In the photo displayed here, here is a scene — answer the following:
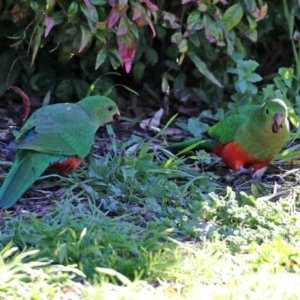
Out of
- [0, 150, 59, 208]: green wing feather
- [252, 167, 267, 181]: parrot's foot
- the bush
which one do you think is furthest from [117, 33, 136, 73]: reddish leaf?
[252, 167, 267, 181]: parrot's foot

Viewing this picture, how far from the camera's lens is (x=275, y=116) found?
510 centimetres

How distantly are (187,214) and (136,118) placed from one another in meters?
2.32

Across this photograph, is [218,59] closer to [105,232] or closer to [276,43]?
[276,43]

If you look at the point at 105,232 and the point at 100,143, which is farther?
the point at 100,143

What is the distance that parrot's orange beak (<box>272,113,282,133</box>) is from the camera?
5070 mm

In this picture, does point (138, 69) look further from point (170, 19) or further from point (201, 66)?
point (170, 19)

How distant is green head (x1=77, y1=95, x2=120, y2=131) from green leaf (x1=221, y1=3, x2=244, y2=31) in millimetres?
1205

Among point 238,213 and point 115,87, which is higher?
point 238,213

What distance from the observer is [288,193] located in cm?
489

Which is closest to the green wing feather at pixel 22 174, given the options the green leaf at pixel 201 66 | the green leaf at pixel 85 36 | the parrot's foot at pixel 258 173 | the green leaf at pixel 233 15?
the green leaf at pixel 85 36

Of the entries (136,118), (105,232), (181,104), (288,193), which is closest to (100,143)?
(136,118)

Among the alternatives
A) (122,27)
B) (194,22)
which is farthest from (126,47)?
(194,22)

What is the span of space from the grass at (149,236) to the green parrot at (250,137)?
20cm

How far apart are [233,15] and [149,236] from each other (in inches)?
102
